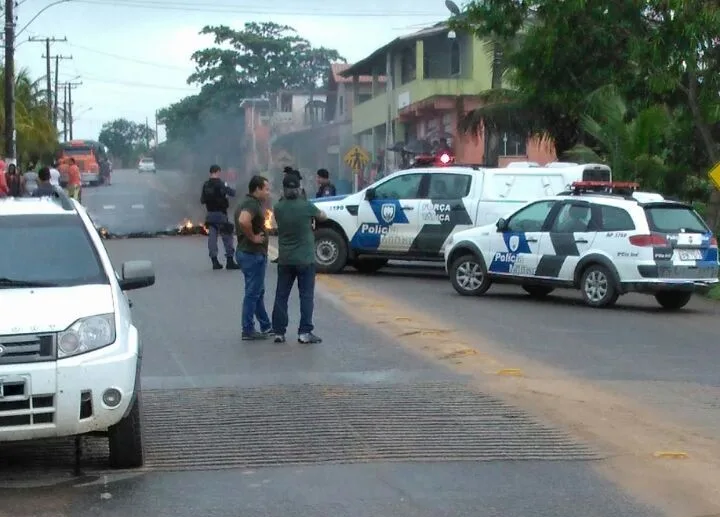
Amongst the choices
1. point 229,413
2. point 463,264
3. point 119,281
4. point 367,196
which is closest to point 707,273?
point 463,264

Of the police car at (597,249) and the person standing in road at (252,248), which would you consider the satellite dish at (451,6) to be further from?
the person standing in road at (252,248)

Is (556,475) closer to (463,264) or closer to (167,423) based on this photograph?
(167,423)

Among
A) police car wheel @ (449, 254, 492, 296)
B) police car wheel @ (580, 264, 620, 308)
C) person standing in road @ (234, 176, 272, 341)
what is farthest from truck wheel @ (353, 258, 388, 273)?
person standing in road @ (234, 176, 272, 341)

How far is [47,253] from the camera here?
A: 8.66 meters

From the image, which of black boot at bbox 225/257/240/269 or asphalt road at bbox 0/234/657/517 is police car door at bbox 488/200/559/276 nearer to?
black boot at bbox 225/257/240/269

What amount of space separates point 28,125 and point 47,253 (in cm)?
4256

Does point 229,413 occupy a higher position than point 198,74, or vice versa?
point 198,74

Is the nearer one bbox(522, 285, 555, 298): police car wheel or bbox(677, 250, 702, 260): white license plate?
bbox(677, 250, 702, 260): white license plate

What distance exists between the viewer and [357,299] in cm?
1914

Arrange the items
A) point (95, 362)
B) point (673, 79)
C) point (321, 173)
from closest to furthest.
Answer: point (95, 362)
point (673, 79)
point (321, 173)

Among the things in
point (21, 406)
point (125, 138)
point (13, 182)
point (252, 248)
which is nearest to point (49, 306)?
point (21, 406)

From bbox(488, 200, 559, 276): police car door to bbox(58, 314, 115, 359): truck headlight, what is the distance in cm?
1220

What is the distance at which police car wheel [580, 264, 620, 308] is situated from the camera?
18.6m

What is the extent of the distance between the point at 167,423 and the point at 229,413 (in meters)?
0.55
